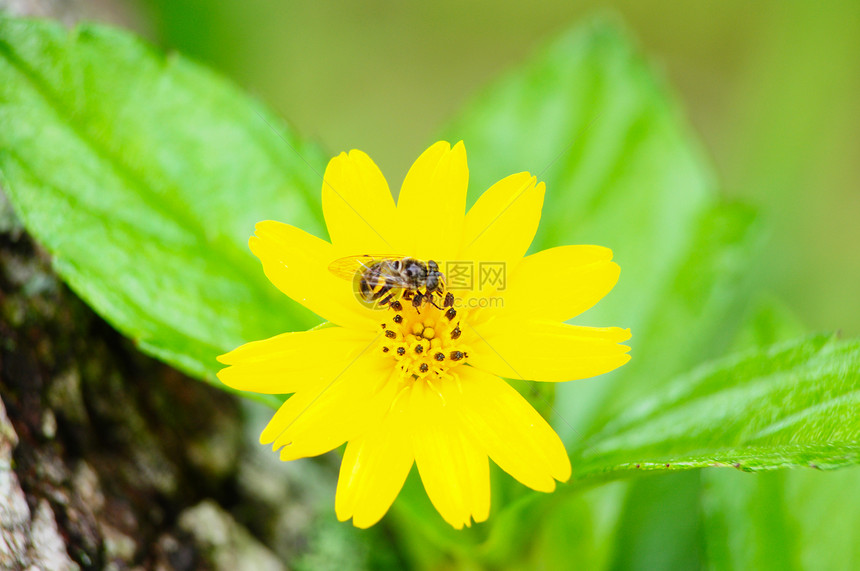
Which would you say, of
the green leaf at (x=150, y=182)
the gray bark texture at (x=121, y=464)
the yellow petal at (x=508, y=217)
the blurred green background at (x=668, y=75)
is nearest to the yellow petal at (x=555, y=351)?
the yellow petal at (x=508, y=217)

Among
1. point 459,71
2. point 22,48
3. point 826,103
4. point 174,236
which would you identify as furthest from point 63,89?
point 826,103

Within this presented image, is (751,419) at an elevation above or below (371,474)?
above

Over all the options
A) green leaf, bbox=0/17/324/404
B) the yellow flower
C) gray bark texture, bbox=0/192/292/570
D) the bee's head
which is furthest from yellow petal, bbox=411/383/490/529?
gray bark texture, bbox=0/192/292/570

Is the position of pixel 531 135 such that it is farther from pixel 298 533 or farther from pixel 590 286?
pixel 298 533

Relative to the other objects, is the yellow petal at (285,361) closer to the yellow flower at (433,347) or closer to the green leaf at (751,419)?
the yellow flower at (433,347)

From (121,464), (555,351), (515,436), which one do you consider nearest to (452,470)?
(515,436)

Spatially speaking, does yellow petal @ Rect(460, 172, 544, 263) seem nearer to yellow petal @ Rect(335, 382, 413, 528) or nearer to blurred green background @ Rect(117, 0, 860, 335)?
yellow petal @ Rect(335, 382, 413, 528)

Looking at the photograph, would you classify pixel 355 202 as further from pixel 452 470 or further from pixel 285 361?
pixel 452 470
